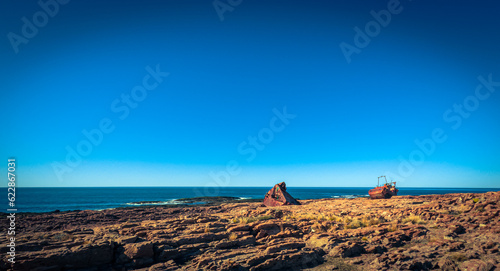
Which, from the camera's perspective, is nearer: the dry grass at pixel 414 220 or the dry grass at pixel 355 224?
the dry grass at pixel 414 220

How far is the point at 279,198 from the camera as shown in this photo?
32.7 m

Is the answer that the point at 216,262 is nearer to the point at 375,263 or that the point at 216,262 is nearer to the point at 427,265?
the point at 375,263

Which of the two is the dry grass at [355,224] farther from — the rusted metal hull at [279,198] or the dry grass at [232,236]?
the rusted metal hull at [279,198]

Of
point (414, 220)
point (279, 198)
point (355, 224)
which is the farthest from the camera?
point (279, 198)

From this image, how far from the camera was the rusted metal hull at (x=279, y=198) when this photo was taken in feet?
105

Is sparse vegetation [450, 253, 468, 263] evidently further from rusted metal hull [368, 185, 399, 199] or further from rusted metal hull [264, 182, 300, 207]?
rusted metal hull [368, 185, 399, 199]

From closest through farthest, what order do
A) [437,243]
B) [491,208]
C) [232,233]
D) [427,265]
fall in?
1. [427,265]
2. [437,243]
3. [232,233]
4. [491,208]

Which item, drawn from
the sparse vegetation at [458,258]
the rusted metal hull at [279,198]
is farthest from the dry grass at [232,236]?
the rusted metal hull at [279,198]

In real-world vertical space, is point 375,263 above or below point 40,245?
below

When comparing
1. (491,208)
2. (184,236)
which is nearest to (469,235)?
(491,208)

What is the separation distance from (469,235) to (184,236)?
48.1ft

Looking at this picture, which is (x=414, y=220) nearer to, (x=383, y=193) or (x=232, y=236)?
(x=232, y=236)

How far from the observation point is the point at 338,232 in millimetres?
14258

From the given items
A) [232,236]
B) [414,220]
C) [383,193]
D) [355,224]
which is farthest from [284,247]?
[383,193]
